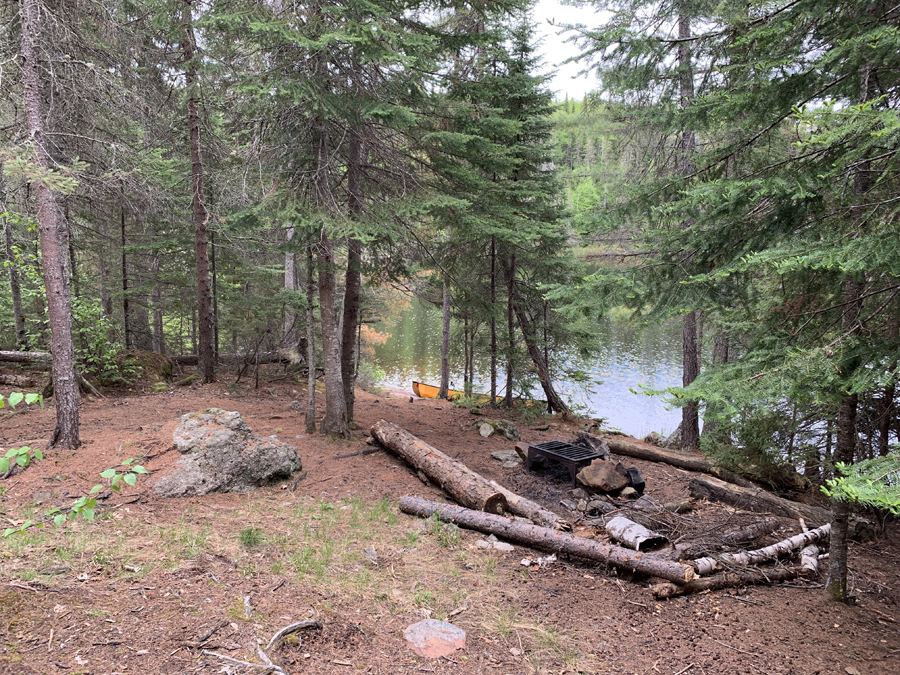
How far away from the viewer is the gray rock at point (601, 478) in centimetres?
688

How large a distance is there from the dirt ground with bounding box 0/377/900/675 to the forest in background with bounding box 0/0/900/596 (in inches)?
42.9

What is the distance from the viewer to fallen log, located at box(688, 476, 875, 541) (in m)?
6.11

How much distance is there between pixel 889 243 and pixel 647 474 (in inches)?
243

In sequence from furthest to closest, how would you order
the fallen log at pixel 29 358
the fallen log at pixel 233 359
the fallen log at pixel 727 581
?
the fallen log at pixel 233 359 < the fallen log at pixel 29 358 < the fallen log at pixel 727 581

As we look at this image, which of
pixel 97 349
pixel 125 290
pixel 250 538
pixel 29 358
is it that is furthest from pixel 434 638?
pixel 125 290

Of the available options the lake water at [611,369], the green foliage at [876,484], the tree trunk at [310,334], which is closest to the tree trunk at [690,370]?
the lake water at [611,369]

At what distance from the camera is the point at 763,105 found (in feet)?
14.3

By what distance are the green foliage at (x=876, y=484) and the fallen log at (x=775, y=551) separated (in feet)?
7.97

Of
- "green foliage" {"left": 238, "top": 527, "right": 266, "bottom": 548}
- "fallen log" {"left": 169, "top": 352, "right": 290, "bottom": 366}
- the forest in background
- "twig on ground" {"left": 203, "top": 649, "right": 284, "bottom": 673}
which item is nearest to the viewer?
"twig on ground" {"left": 203, "top": 649, "right": 284, "bottom": 673}

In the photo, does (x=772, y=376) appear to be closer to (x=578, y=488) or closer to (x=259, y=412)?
(x=578, y=488)

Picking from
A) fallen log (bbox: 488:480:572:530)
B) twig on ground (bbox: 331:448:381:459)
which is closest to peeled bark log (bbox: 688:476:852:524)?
fallen log (bbox: 488:480:572:530)

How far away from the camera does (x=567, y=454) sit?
25.1 feet

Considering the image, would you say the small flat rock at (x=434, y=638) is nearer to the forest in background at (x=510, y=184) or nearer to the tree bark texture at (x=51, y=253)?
the forest in background at (x=510, y=184)

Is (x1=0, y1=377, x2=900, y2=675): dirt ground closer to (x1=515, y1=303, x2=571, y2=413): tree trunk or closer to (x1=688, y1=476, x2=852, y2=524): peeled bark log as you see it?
(x1=688, y1=476, x2=852, y2=524): peeled bark log
